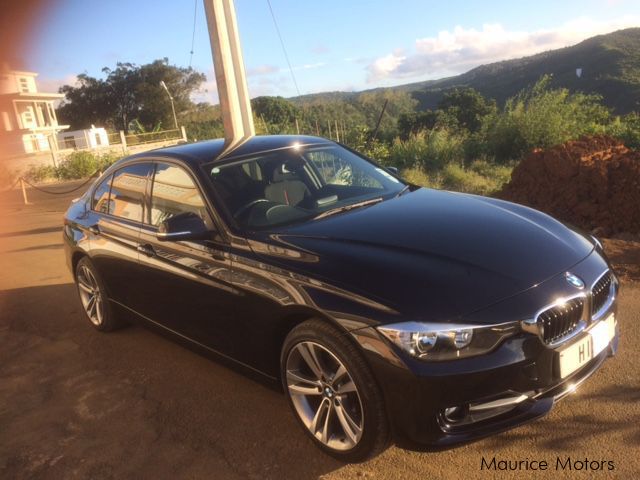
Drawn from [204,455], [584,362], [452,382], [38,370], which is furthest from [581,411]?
[38,370]

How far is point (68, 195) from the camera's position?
639 inches

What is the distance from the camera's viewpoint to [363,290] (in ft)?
8.16

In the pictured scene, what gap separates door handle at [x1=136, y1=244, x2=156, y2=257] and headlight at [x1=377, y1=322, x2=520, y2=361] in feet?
7.08

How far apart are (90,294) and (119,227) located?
105cm

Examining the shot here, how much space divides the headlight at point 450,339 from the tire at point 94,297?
3.22 meters

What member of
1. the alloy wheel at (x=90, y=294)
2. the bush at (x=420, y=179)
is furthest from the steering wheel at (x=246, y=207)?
the bush at (x=420, y=179)

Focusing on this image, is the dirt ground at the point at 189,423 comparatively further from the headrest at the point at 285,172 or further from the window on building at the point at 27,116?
the window on building at the point at 27,116

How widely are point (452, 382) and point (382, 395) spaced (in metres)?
0.32

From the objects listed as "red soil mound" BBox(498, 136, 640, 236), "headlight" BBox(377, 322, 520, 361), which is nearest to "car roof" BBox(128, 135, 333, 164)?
"headlight" BBox(377, 322, 520, 361)

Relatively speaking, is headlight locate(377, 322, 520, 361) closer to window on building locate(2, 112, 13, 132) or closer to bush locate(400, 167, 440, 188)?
window on building locate(2, 112, 13, 132)

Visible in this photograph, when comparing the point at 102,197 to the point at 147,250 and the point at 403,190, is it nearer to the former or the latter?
the point at 147,250

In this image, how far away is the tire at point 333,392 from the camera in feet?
8.07

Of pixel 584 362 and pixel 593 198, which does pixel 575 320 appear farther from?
pixel 593 198

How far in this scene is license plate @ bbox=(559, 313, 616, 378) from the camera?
2.46 metres
